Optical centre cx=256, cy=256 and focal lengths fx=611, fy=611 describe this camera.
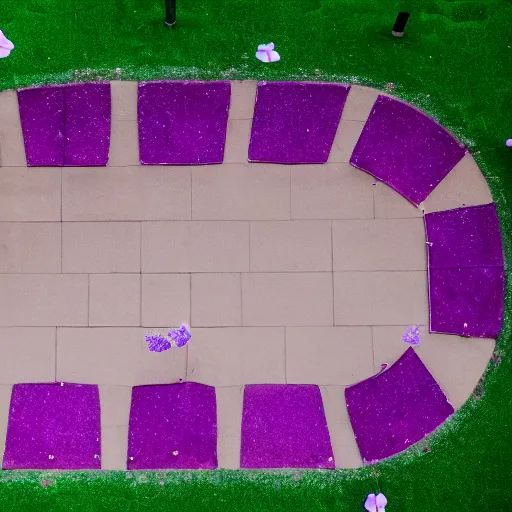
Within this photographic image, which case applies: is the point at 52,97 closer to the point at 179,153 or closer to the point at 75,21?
the point at 75,21

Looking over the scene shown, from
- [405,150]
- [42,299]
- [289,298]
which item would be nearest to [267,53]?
[405,150]


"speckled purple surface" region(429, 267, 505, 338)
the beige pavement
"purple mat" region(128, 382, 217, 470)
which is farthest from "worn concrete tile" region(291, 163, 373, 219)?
"purple mat" region(128, 382, 217, 470)

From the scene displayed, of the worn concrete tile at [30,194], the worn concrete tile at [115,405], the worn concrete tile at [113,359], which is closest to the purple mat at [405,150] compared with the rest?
the worn concrete tile at [113,359]

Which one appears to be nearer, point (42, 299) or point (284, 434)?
point (284, 434)

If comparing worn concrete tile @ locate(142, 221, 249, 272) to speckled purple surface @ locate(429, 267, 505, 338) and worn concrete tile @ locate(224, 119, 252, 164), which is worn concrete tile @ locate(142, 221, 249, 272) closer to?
worn concrete tile @ locate(224, 119, 252, 164)

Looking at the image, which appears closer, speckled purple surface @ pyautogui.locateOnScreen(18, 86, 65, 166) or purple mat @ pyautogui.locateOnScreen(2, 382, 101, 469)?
purple mat @ pyautogui.locateOnScreen(2, 382, 101, 469)

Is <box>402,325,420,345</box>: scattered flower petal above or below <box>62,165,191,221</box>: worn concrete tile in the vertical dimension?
below

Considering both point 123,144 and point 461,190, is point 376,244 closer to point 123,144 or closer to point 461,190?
point 461,190
